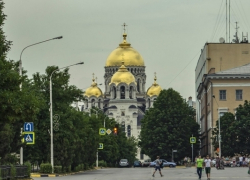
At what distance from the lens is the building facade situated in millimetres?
112875

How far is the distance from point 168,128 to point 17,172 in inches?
2883

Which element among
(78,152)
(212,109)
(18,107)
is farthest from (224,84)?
(18,107)

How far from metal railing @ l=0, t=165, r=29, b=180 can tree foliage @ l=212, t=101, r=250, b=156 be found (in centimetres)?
5552

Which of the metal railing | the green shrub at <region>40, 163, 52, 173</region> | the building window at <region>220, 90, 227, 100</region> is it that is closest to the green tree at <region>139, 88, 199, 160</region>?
the building window at <region>220, 90, 227, 100</region>

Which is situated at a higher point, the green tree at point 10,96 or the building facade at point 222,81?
the building facade at point 222,81

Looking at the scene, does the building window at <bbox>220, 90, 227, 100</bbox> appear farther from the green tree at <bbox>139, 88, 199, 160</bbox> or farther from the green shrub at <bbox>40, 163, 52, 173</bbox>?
the green shrub at <bbox>40, 163, 52, 173</bbox>

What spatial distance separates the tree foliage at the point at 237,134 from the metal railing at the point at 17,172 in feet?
182

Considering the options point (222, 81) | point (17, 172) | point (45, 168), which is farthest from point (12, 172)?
point (222, 81)

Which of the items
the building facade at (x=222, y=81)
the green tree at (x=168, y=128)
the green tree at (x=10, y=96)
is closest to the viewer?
the green tree at (x=10, y=96)

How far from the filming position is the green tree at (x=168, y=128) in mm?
115188

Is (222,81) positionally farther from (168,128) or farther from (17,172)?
(17,172)

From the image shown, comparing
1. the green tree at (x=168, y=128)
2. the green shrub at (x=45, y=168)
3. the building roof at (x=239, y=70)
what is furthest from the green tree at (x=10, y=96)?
the green tree at (x=168, y=128)

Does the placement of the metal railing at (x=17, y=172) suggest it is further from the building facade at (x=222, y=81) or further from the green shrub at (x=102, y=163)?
the building facade at (x=222, y=81)

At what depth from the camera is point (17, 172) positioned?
4403cm
